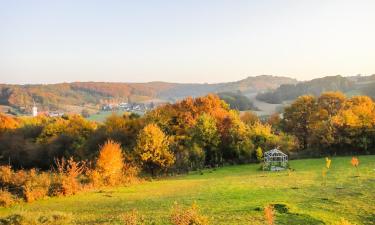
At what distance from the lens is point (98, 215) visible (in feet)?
73.0

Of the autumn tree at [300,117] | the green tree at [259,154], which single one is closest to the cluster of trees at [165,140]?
the green tree at [259,154]

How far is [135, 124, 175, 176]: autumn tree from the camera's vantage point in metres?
48.2

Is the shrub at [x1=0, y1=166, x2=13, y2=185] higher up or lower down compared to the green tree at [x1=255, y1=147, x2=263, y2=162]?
higher up

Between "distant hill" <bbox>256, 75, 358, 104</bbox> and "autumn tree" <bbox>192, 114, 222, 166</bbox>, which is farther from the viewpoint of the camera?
"distant hill" <bbox>256, 75, 358, 104</bbox>

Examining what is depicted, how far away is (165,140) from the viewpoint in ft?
167

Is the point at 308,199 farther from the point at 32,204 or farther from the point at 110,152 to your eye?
the point at 110,152

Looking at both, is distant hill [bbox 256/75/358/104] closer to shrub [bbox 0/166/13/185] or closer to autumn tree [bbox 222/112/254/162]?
autumn tree [bbox 222/112/254/162]

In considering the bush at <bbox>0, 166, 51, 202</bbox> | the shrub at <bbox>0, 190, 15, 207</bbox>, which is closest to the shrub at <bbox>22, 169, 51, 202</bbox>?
the bush at <bbox>0, 166, 51, 202</bbox>

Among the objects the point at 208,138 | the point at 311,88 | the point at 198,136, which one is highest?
the point at 311,88

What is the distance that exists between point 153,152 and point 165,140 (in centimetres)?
283

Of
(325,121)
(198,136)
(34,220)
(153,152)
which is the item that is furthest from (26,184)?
(325,121)

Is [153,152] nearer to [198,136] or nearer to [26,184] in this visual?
[198,136]

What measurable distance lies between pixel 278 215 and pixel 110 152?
23.1 meters

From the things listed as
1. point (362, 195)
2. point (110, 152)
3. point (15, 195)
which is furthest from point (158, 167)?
point (362, 195)
